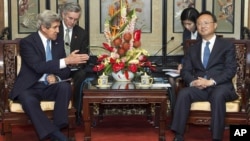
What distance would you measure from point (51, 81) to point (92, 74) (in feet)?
6.54

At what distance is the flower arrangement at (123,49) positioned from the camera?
484cm

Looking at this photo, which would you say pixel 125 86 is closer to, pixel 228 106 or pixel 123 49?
pixel 123 49

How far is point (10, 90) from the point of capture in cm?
479

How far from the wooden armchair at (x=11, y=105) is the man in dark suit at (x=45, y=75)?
8cm

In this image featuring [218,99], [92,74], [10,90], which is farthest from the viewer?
[92,74]

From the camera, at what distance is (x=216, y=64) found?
4.75 meters

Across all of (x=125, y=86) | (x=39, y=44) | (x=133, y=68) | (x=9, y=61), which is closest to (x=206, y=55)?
(x=133, y=68)

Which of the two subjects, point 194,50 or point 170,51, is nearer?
point 194,50

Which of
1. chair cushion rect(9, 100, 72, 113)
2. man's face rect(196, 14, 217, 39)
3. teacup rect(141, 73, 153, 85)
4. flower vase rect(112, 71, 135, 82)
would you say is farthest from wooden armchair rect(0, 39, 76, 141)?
man's face rect(196, 14, 217, 39)

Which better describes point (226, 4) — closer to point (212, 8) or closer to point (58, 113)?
point (212, 8)

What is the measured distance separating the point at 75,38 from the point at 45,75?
0.91m

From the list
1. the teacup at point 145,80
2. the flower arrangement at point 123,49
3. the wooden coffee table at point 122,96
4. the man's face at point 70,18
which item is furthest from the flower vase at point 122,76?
the man's face at point 70,18

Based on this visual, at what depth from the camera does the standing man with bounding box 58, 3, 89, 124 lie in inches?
211

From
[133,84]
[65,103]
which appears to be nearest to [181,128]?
[133,84]
